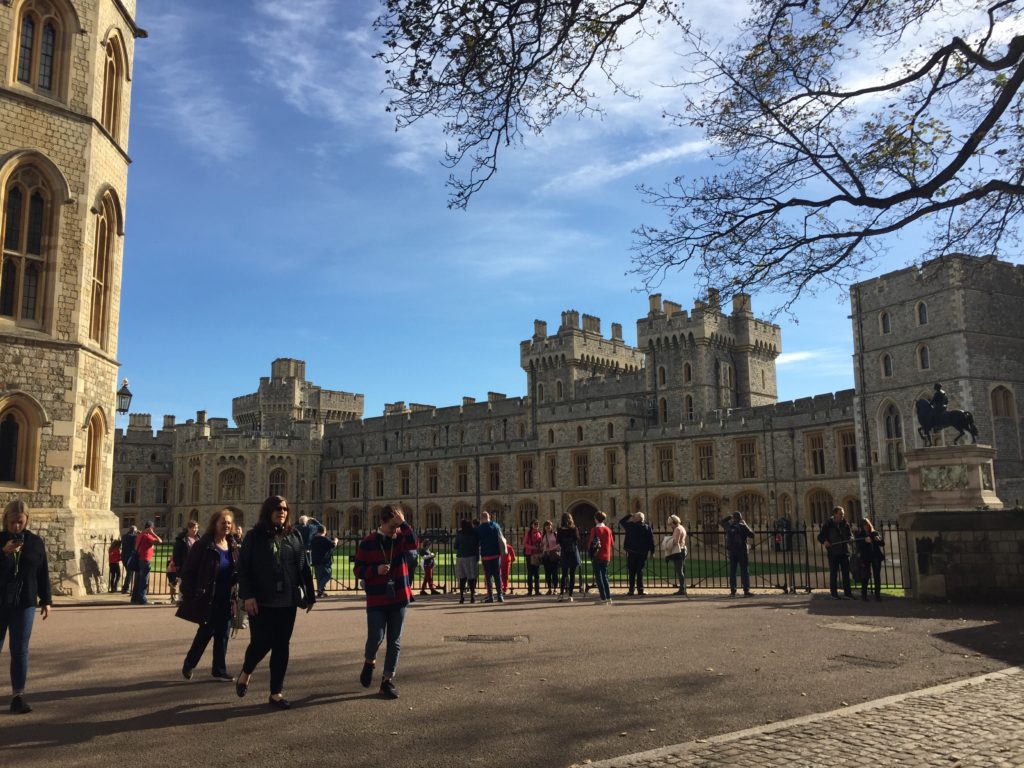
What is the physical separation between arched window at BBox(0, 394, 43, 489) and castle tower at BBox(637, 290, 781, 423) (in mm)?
32554

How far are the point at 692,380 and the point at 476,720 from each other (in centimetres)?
3911

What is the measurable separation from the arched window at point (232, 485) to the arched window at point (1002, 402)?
43.8 m

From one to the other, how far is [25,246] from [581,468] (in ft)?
106

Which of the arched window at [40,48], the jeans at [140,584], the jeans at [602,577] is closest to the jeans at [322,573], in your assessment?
the jeans at [140,584]

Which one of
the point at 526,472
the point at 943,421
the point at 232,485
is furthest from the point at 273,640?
the point at 232,485

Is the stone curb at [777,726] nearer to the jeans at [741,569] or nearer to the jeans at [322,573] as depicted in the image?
the jeans at [741,569]

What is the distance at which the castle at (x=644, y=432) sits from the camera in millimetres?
28047

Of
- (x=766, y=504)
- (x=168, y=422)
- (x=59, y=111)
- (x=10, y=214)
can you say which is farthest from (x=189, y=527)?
(x=168, y=422)

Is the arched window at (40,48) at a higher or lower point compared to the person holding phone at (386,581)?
higher

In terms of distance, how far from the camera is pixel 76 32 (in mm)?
15641

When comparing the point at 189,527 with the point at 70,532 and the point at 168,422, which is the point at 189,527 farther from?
Answer: the point at 168,422

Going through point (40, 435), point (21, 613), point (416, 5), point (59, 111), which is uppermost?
point (59, 111)

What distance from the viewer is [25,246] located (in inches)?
586

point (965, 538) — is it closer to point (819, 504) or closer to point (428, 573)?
point (428, 573)
